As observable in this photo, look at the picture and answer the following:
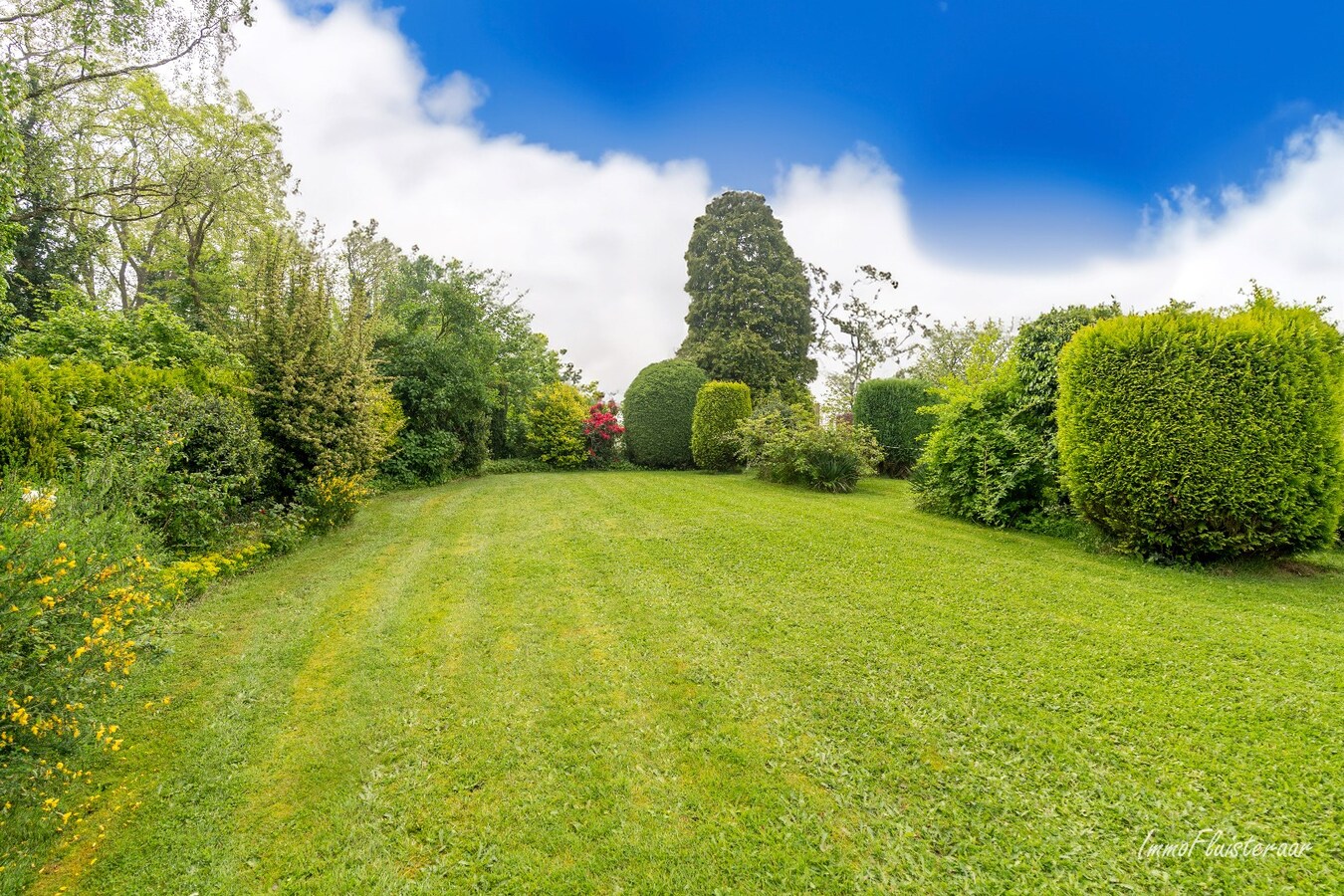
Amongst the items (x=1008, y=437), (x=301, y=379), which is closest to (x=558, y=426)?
(x=301, y=379)

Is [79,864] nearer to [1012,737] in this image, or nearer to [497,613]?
[497,613]

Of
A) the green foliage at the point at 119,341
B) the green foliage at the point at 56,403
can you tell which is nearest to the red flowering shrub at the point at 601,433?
the green foliage at the point at 119,341

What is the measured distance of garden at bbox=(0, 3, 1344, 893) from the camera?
184 centimetres

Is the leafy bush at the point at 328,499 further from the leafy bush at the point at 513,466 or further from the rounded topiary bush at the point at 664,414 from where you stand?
the rounded topiary bush at the point at 664,414

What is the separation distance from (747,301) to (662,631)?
17.1 metres

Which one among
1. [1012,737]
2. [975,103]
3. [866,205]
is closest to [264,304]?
[1012,737]

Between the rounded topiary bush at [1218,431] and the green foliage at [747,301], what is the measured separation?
13.6 meters

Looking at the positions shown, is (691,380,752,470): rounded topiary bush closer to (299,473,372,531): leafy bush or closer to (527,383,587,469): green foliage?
(527,383,587,469): green foliage

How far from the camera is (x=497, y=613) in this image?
4.02m

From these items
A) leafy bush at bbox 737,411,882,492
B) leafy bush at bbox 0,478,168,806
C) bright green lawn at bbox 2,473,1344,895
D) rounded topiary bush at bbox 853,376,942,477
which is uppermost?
rounded topiary bush at bbox 853,376,942,477

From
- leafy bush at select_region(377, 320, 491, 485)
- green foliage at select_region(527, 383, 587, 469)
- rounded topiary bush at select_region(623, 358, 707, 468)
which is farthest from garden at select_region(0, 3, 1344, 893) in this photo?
rounded topiary bush at select_region(623, 358, 707, 468)

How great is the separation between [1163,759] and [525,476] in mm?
12820

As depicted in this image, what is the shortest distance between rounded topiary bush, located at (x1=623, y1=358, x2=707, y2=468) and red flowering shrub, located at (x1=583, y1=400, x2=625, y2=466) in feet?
1.93

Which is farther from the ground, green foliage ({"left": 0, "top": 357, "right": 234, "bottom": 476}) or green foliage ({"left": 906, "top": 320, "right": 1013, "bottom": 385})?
green foliage ({"left": 906, "top": 320, "right": 1013, "bottom": 385})
